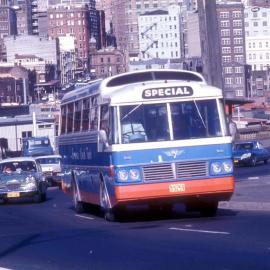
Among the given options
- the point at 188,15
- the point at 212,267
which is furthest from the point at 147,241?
the point at 188,15

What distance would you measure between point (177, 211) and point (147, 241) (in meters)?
7.76

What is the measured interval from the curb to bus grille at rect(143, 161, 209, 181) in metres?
3.06

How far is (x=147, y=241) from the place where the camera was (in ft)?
57.4

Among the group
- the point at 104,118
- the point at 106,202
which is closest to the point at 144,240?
the point at 106,202

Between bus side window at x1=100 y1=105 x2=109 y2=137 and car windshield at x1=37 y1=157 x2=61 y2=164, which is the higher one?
bus side window at x1=100 y1=105 x2=109 y2=137

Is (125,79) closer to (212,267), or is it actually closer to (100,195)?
(100,195)

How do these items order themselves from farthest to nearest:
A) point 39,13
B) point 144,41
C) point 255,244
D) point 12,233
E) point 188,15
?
point 39,13 → point 144,41 → point 188,15 → point 12,233 → point 255,244

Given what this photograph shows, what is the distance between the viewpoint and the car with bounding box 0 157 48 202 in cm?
3434

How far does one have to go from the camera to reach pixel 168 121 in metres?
21.4

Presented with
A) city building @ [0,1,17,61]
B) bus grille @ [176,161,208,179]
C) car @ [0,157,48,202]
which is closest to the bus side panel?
bus grille @ [176,161,208,179]

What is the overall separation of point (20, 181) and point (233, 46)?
111 meters

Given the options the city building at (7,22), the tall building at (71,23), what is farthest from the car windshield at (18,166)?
the city building at (7,22)

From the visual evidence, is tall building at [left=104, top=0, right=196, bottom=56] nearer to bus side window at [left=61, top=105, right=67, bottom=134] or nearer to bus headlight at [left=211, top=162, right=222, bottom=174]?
bus side window at [left=61, top=105, right=67, bottom=134]

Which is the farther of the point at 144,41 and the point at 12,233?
the point at 144,41
